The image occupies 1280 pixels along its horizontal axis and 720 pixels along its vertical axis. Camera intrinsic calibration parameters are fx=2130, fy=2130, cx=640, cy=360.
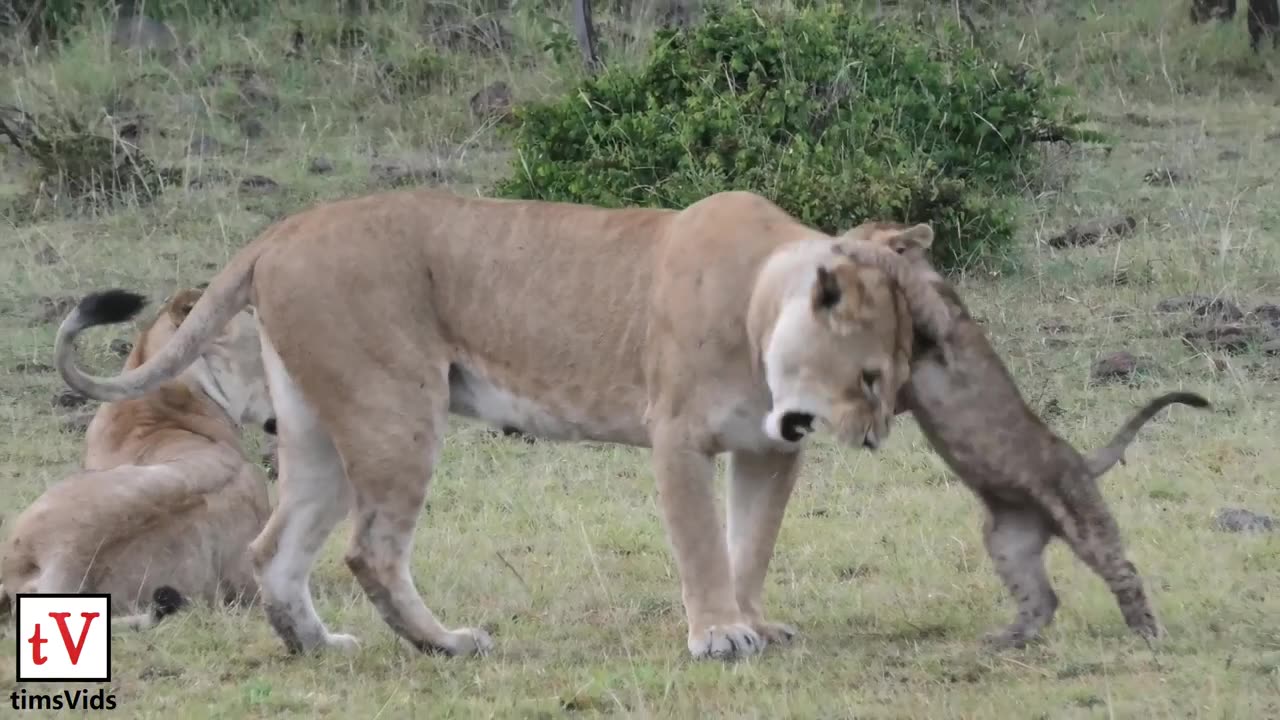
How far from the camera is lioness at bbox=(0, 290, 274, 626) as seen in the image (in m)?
5.39

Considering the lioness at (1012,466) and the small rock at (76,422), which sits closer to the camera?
the lioness at (1012,466)

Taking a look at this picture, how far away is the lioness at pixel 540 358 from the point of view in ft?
15.9

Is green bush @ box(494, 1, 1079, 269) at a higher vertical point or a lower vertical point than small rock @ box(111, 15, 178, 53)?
higher

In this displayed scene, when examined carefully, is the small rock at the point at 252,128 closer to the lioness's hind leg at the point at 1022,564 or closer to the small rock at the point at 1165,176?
the small rock at the point at 1165,176

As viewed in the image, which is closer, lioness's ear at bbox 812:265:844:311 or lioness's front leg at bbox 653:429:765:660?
lioness's ear at bbox 812:265:844:311

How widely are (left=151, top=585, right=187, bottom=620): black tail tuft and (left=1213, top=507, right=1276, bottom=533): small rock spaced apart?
Answer: 9.56 ft

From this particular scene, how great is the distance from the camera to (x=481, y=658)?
504 centimetres

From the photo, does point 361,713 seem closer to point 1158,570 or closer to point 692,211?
point 692,211

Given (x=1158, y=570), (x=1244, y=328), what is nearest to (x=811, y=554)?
(x=1158, y=570)

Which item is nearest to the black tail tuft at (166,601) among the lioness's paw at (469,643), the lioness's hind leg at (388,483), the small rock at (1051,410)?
the lioness's hind leg at (388,483)

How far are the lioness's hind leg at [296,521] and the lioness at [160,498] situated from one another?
32 centimetres

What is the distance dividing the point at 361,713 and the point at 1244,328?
16.3 feet

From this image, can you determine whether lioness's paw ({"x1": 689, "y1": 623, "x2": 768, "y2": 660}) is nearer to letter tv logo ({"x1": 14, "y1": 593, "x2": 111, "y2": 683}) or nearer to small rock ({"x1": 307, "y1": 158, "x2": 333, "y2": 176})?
letter tv logo ({"x1": 14, "y1": 593, "x2": 111, "y2": 683})

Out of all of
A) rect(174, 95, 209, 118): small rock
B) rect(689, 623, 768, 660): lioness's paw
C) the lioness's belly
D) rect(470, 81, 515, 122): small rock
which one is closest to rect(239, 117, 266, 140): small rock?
rect(174, 95, 209, 118): small rock
